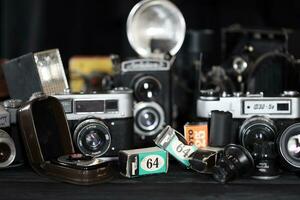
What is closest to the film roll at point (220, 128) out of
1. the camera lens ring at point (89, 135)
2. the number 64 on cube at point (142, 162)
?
the number 64 on cube at point (142, 162)

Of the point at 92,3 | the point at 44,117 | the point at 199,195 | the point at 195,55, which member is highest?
the point at 92,3

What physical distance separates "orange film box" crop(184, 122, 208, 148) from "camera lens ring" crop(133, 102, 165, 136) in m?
0.16

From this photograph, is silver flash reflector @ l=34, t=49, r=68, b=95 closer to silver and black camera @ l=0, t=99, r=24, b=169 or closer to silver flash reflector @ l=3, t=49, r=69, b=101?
silver flash reflector @ l=3, t=49, r=69, b=101

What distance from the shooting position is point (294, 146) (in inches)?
53.2

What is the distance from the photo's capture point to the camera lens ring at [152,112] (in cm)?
158

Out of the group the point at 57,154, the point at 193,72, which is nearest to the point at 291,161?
the point at 57,154

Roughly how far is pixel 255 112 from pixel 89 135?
1.32 ft

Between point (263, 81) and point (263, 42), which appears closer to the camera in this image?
point (263, 81)

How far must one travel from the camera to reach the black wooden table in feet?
4.03

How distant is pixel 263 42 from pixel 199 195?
2.48 feet

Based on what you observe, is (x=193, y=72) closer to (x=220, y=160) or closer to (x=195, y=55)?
(x=195, y=55)

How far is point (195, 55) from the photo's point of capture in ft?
6.73

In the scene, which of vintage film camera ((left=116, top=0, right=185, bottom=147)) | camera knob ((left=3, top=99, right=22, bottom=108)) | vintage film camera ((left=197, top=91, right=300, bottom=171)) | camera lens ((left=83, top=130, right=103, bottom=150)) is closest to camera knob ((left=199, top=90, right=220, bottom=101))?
vintage film camera ((left=197, top=91, right=300, bottom=171))

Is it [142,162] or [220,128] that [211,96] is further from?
[142,162]
